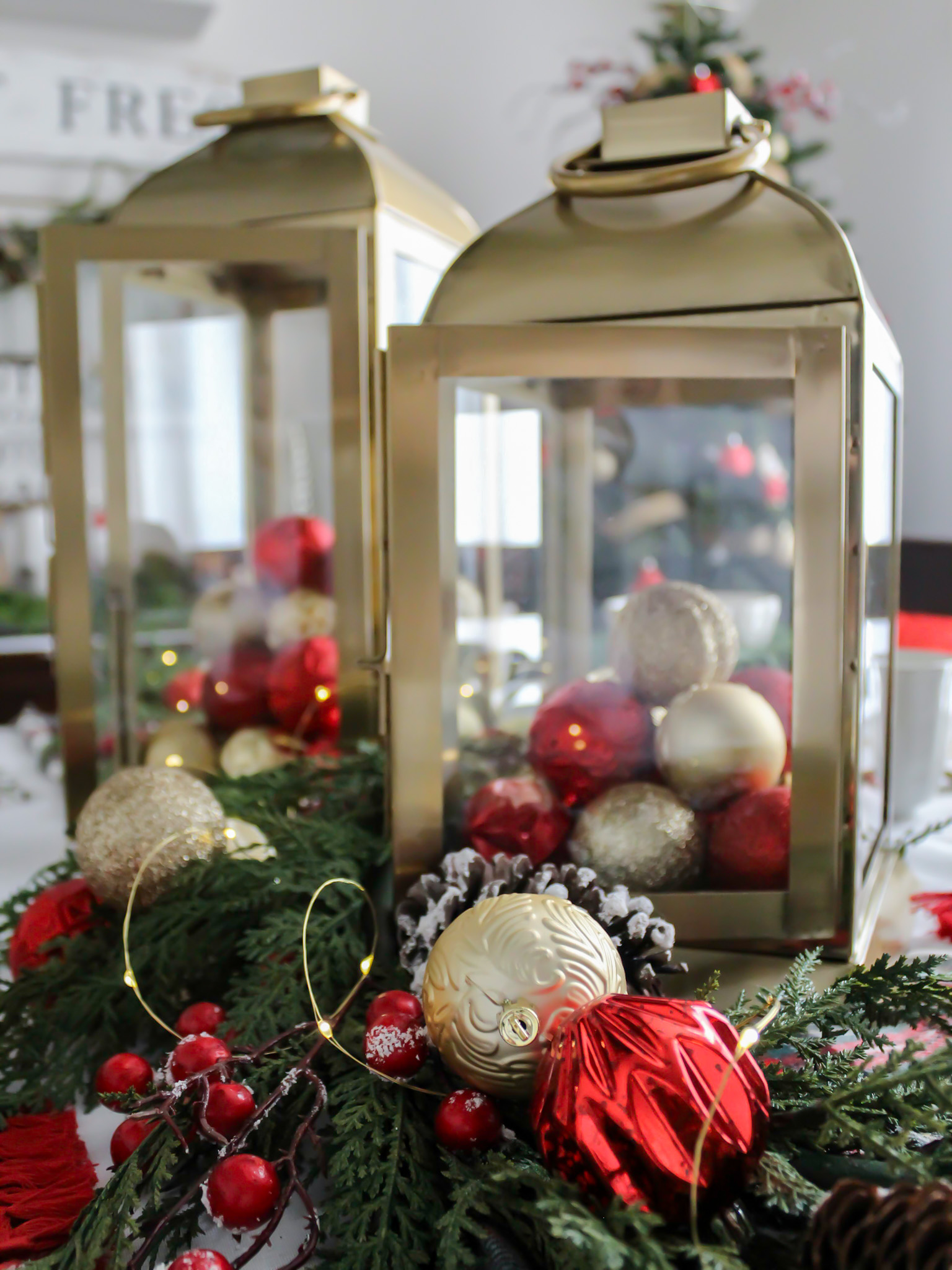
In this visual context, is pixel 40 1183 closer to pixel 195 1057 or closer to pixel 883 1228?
pixel 195 1057

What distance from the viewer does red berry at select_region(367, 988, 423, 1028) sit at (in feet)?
1.12

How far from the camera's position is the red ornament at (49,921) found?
472 millimetres

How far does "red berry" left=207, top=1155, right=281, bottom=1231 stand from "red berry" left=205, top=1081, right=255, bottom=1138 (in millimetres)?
21

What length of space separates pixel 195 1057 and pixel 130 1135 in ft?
0.09

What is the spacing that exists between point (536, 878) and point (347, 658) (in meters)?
0.22

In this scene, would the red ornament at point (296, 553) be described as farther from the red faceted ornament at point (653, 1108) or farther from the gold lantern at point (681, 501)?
the red faceted ornament at point (653, 1108)

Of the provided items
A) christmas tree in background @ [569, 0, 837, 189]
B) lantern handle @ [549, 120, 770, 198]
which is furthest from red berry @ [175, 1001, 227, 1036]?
christmas tree in background @ [569, 0, 837, 189]

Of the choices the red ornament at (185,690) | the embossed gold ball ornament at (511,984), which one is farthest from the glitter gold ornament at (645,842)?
the red ornament at (185,690)

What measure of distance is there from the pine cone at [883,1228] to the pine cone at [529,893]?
0.13 meters

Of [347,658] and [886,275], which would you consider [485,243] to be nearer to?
[347,658]

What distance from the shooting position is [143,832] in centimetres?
45

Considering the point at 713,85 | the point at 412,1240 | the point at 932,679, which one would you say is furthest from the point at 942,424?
the point at 412,1240

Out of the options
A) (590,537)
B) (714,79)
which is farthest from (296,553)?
(714,79)

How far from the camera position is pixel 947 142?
64.5 inches
